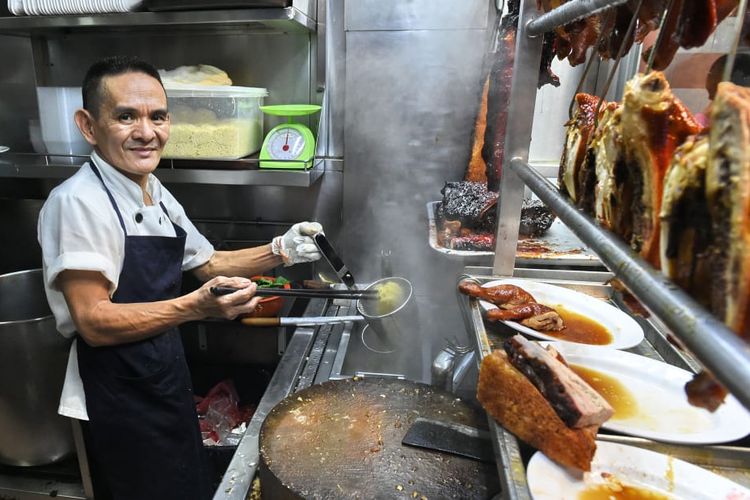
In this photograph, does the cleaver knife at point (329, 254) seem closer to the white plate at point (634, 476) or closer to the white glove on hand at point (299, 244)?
the white glove on hand at point (299, 244)

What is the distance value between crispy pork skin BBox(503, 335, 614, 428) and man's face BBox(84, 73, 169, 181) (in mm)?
1409

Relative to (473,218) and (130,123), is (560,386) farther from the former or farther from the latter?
(130,123)

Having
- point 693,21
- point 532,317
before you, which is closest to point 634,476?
point 532,317

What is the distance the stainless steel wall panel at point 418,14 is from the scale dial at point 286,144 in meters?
0.66

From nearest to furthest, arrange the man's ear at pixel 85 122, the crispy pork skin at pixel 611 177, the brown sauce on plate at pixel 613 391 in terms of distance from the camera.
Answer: the crispy pork skin at pixel 611 177 → the brown sauce on plate at pixel 613 391 → the man's ear at pixel 85 122

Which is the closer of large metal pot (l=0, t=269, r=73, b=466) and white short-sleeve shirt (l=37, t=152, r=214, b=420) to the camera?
white short-sleeve shirt (l=37, t=152, r=214, b=420)

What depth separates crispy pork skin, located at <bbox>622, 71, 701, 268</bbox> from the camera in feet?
1.92

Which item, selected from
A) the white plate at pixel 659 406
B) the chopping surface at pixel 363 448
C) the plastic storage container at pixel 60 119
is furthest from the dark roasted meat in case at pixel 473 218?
the plastic storage container at pixel 60 119

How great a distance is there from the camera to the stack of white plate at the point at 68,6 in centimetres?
225

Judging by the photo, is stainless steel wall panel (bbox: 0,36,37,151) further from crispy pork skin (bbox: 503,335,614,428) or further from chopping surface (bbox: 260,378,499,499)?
crispy pork skin (bbox: 503,335,614,428)

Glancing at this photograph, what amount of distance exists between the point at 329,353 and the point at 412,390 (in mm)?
604

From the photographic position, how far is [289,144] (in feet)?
8.14

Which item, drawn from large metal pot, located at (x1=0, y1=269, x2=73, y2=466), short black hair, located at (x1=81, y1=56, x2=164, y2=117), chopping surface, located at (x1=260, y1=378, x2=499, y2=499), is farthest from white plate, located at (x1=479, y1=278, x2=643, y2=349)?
large metal pot, located at (x1=0, y1=269, x2=73, y2=466)

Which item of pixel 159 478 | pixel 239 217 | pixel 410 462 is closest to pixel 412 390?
pixel 410 462
